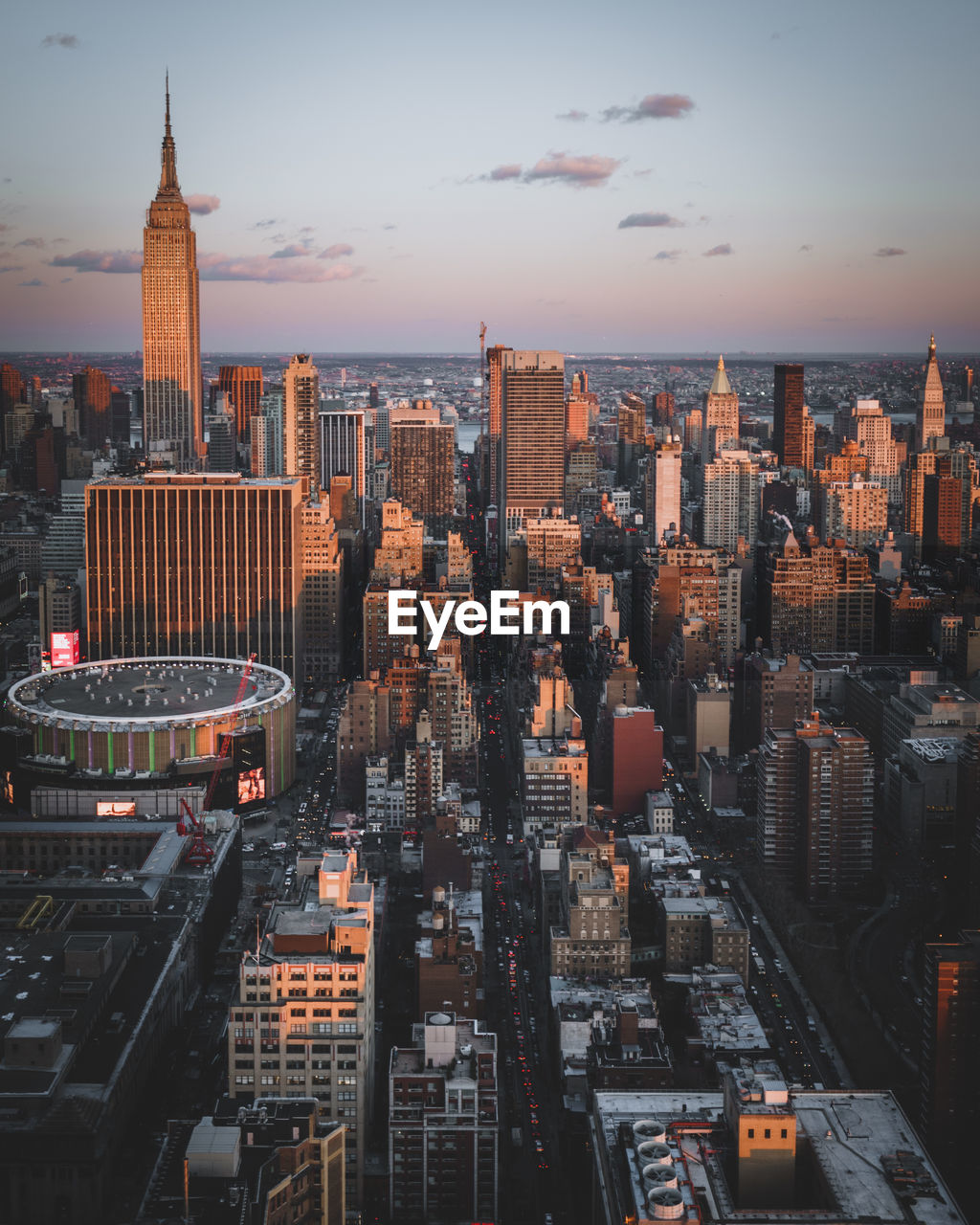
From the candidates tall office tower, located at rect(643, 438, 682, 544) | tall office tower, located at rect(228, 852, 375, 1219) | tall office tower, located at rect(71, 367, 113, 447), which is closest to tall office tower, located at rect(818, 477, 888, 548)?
tall office tower, located at rect(643, 438, 682, 544)

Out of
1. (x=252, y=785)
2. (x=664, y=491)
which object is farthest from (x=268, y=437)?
(x=252, y=785)

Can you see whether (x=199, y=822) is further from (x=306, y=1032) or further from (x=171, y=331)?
(x=171, y=331)

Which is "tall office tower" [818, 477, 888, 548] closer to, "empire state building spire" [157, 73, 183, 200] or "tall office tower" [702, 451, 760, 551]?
"tall office tower" [702, 451, 760, 551]

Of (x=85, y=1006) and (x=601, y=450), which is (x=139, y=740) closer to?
(x=85, y=1006)

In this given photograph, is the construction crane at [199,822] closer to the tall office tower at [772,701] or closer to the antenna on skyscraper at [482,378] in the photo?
the tall office tower at [772,701]

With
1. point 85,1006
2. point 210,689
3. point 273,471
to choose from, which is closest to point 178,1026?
point 85,1006

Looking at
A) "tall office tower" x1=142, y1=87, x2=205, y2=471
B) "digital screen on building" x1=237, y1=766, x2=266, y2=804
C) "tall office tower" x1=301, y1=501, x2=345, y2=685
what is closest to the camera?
"digital screen on building" x1=237, y1=766, x2=266, y2=804
